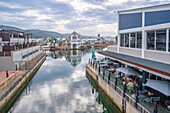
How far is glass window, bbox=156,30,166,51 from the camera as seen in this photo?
37.1 feet

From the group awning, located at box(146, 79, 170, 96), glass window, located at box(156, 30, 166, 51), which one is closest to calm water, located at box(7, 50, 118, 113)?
awning, located at box(146, 79, 170, 96)

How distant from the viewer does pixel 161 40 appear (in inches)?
456

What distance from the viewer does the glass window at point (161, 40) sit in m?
11.3

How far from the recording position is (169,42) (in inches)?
427

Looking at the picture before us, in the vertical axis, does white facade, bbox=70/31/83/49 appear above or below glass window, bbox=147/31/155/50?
above

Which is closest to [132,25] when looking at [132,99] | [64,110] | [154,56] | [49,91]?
[154,56]

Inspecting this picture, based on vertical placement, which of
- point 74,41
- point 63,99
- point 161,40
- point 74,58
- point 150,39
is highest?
point 74,41

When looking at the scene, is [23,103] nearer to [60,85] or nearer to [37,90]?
[37,90]

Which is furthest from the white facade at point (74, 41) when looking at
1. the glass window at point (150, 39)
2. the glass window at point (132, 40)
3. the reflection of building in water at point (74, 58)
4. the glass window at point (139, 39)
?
the glass window at point (150, 39)

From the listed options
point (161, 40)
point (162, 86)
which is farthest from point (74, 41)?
point (162, 86)

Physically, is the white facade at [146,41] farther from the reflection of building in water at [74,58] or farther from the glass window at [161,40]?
the reflection of building in water at [74,58]

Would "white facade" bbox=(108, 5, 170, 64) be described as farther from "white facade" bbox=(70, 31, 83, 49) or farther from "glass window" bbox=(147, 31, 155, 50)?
"white facade" bbox=(70, 31, 83, 49)

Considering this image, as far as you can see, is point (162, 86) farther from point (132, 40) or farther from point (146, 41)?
point (132, 40)

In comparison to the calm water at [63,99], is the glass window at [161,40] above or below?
above
